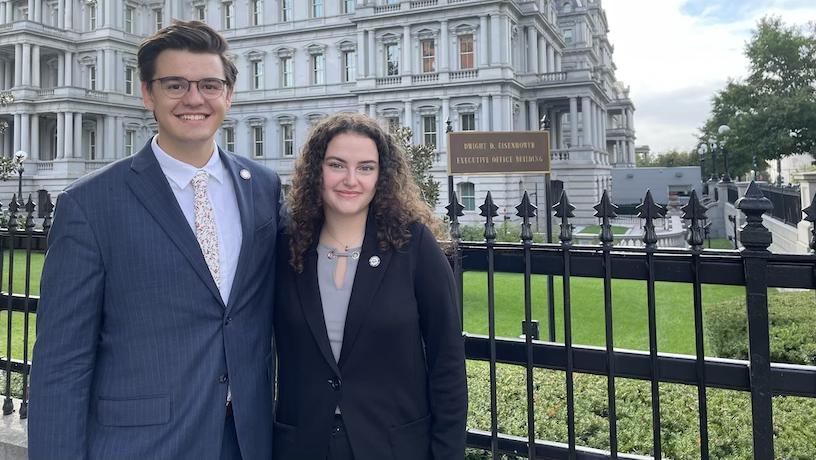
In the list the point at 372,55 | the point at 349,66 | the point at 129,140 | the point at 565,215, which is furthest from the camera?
the point at 129,140

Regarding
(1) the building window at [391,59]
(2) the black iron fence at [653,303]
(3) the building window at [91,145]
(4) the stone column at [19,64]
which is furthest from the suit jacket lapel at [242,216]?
(4) the stone column at [19,64]

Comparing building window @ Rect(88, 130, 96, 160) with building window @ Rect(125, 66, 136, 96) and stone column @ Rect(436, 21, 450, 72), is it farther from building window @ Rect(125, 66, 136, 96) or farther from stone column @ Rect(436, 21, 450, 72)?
stone column @ Rect(436, 21, 450, 72)

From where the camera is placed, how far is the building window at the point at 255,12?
43.0 meters

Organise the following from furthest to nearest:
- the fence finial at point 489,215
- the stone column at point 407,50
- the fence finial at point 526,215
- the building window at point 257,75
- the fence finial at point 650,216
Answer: the building window at point 257,75 < the stone column at point 407,50 < the fence finial at point 489,215 < the fence finial at point 526,215 < the fence finial at point 650,216

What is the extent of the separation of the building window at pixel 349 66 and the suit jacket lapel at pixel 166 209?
1543 inches

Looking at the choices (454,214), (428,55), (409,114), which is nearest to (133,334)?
(454,214)

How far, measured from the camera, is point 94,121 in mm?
44188

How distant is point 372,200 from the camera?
2525 millimetres

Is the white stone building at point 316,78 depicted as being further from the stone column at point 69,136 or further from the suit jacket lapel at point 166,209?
the suit jacket lapel at point 166,209

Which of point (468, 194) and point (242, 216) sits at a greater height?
point (468, 194)

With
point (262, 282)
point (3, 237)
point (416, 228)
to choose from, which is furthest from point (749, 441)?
point (3, 237)

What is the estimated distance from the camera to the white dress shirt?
7.84 feet

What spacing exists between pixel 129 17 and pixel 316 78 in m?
18.0

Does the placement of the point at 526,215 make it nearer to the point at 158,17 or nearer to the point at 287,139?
the point at 287,139
